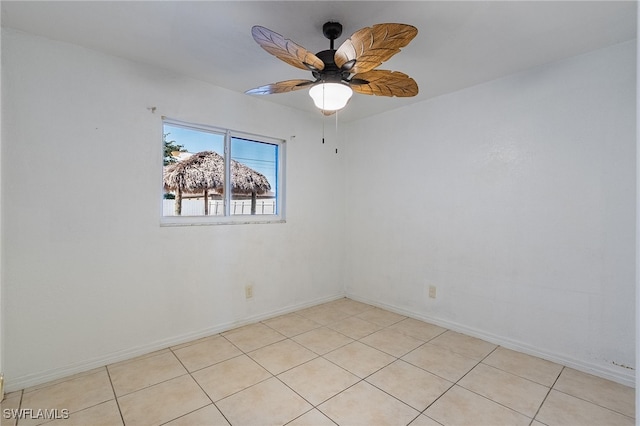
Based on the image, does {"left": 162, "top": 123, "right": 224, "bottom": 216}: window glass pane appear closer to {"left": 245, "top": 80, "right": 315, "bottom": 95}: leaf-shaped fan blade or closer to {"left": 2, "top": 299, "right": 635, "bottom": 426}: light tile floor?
{"left": 245, "top": 80, "right": 315, "bottom": 95}: leaf-shaped fan blade

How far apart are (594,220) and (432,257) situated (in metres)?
1.31

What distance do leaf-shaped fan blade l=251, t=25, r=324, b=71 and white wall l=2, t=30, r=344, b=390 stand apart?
4.67 feet

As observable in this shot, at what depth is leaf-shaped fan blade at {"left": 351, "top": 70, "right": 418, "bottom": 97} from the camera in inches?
73.2

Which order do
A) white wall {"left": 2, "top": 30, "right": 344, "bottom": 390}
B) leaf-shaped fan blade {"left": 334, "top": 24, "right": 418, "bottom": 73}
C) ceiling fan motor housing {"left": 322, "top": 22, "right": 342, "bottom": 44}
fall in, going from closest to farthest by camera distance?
leaf-shaped fan blade {"left": 334, "top": 24, "right": 418, "bottom": 73} → ceiling fan motor housing {"left": 322, "top": 22, "right": 342, "bottom": 44} → white wall {"left": 2, "top": 30, "right": 344, "bottom": 390}

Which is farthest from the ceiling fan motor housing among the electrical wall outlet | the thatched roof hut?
the electrical wall outlet

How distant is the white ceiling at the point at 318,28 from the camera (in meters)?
1.82

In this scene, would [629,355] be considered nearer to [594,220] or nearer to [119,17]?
[594,220]

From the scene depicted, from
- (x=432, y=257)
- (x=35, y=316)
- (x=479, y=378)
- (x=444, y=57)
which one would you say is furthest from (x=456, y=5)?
(x=35, y=316)

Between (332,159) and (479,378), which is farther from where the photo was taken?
(332,159)

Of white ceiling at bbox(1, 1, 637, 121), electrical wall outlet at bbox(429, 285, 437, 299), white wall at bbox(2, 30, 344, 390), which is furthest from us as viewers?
electrical wall outlet at bbox(429, 285, 437, 299)

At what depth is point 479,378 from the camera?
2.23 metres

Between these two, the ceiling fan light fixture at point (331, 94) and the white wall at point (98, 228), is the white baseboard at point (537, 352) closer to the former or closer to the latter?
the white wall at point (98, 228)

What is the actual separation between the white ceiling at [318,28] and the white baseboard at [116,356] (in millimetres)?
2252

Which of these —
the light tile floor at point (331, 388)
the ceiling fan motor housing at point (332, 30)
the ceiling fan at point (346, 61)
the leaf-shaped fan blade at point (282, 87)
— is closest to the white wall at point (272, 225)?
the light tile floor at point (331, 388)
